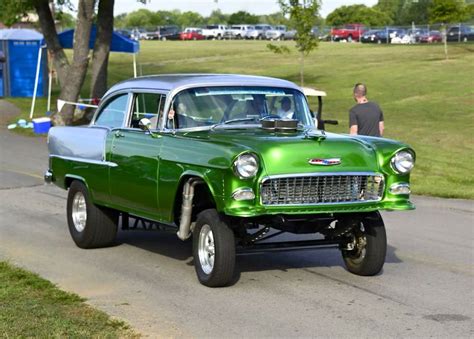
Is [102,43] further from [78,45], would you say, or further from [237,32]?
[237,32]

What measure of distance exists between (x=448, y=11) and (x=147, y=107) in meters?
48.7

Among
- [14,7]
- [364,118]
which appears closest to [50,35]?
[14,7]

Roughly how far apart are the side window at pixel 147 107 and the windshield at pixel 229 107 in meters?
0.21

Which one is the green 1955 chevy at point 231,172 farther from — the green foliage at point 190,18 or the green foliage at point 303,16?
the green foliage at point 190,18

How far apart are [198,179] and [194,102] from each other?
1.22 metres

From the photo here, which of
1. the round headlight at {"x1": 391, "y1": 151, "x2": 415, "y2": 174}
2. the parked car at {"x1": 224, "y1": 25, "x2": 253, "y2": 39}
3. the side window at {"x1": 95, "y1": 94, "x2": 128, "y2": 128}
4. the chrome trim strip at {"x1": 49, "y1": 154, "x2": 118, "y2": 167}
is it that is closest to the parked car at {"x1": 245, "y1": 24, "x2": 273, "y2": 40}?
the parked car at {"x1": 224, "y1": 25, "x2": 253, "y2": 39}

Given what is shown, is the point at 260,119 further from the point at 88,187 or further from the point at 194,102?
the point at 88,187

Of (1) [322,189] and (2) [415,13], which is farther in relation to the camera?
(2) [415,13]

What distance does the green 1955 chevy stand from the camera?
8.19 m

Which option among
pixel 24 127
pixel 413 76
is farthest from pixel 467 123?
pixel 413 76

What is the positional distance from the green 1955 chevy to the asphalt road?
345mm

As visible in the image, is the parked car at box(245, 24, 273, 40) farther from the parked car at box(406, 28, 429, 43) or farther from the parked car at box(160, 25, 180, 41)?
the parked car at box(406, 28, 429, 43)

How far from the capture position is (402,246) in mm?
10961

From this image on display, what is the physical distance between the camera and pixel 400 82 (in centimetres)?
4250
